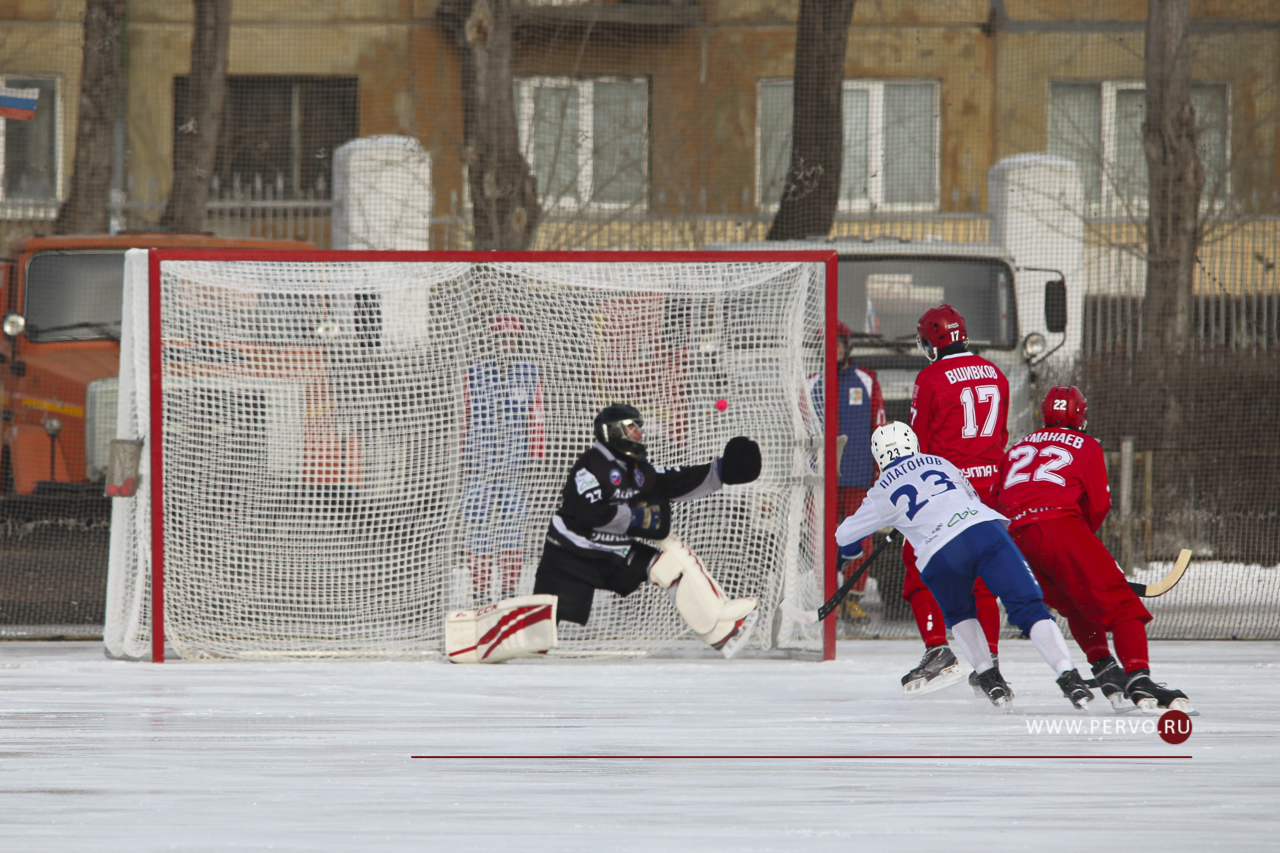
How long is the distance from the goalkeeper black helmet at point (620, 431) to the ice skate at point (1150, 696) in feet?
7.54

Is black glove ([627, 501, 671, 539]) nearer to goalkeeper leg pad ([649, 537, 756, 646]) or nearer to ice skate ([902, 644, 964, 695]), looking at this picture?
goalkeeper leg pad ([649, 537, 756, 646])

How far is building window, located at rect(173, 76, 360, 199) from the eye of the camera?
17.8 m

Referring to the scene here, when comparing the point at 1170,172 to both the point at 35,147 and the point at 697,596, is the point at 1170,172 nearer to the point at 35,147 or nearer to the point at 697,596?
the point at 697,596

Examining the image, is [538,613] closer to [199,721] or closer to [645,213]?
[199,721]

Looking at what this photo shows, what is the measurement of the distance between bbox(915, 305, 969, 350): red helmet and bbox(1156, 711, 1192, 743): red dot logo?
5.23 feet

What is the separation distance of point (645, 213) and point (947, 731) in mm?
9580

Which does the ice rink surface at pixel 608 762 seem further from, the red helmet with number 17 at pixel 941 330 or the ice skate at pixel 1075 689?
the red helmet with number 17 at pixel 941 330

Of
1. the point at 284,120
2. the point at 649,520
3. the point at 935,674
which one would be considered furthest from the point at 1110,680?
the point at 284,120

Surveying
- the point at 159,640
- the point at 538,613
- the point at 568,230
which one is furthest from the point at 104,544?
the point at 568,230

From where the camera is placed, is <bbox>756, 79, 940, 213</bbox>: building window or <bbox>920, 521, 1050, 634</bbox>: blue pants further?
<bbox>756, 79, 940, 213</bbox>: building window

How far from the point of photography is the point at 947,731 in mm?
5320

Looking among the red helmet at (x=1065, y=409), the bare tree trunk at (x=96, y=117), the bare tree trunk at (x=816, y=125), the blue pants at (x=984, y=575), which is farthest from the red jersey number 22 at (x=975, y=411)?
the bare tree trunk at (x=96, y=117)

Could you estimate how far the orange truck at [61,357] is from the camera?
8.85 metres

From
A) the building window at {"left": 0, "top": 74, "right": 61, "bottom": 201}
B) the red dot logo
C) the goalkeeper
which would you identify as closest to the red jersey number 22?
the goalkeeper
